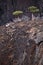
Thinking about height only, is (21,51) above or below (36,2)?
above

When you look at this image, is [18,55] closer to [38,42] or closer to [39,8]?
[38,42]

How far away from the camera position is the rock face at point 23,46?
232 cm

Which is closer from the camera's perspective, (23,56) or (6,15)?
(23,56)

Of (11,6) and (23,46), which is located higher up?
(23,46)

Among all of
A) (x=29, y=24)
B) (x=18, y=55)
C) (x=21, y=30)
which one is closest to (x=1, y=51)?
(x=18, y=55)

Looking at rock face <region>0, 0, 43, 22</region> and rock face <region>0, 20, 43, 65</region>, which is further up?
rock face <region>0, 20, 43, 65</region>

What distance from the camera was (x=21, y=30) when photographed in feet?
9.17

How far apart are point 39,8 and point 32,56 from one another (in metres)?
7.23

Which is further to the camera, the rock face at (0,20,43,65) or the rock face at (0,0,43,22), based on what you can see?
the rock face at (0,0,43,22)

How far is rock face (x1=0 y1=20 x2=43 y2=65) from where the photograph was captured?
2.32 m

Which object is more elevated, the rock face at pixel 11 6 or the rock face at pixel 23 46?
the rock face at pixel 23 46

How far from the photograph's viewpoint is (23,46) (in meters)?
2.46

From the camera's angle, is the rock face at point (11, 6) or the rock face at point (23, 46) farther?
the rock face at point (11, 6)

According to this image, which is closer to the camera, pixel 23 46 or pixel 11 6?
pixel 23 46
